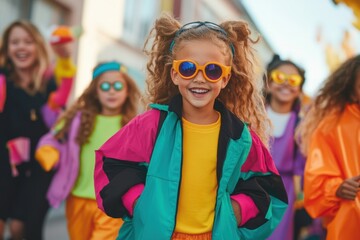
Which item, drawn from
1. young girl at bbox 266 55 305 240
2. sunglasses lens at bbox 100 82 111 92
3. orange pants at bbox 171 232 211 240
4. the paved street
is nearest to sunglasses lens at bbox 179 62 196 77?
orange pants at bbox 171 232 211 240

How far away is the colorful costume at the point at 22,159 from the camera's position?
482 centimetres

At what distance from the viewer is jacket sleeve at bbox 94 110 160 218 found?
107 inches

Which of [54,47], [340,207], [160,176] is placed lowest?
[340,207]

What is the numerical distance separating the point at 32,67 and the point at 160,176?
300 cm

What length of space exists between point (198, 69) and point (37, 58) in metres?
2.92

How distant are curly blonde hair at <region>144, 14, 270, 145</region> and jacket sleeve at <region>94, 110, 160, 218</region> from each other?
0.35m

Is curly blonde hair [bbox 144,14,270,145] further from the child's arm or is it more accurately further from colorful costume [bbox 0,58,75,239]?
the child's arm

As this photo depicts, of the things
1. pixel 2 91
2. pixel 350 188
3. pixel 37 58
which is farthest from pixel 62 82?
pixel 350 188

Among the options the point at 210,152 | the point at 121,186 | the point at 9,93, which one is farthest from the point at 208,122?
the point at 9,93

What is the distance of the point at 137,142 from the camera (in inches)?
110

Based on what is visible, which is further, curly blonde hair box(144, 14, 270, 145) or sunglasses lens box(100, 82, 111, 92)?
sunglasses lens box(100, 82, 111, 92)

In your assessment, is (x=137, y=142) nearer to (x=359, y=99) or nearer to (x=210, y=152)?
(x=210, y=152)

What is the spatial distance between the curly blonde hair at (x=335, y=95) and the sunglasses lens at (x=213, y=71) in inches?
57.5

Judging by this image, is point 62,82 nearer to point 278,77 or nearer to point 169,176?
point 278,77
